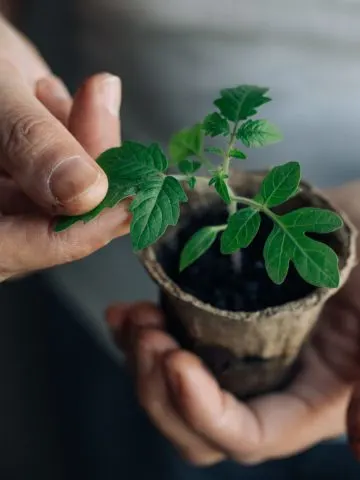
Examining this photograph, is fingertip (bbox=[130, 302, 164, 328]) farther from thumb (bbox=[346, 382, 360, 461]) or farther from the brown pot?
thumb (bbox=[346, 382, 360, 461])

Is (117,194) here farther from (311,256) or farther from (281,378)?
(281,378)

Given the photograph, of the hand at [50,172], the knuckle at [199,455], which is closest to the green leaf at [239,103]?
the hand at [50,172]

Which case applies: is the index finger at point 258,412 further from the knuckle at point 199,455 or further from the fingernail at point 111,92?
the fingernail at point 111,92

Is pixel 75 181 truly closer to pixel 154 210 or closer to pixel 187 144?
pixel 154 210

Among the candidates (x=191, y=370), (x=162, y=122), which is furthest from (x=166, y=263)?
(x=162, y=122)

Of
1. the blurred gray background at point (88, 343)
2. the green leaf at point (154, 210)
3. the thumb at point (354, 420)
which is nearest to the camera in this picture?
the green leaf at point (154, 210)

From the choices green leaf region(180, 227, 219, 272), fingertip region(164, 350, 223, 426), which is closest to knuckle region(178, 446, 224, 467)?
fingertip region(164, 350, 223, 426)

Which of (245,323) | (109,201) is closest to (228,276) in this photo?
(245,323)
